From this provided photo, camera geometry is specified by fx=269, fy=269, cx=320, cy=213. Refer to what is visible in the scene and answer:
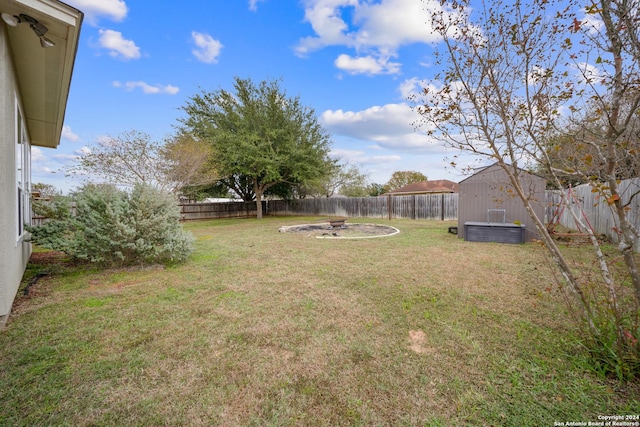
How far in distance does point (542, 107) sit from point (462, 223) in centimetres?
725

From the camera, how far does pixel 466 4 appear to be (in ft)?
8.02

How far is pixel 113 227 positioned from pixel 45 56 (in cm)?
270

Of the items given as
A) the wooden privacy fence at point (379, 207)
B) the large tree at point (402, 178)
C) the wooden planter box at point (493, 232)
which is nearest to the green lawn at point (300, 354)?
the wooden planter box at point (493, 232)

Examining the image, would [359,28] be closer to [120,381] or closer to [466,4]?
[466,4]

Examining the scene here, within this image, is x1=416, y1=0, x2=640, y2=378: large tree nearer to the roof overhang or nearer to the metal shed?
the roof overhang

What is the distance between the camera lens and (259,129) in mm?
16984

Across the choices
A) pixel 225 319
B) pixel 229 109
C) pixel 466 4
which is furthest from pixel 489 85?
pixel 229 109

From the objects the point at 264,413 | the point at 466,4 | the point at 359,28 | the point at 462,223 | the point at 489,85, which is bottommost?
the point at 264,413

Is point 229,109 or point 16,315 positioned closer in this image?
point 16,315

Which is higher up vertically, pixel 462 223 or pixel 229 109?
pixel 229 109

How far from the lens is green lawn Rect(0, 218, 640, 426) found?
1.70 metres

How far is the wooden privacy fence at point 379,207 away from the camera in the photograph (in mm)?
15320

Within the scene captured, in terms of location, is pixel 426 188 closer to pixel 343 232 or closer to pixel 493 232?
pixel 343 232

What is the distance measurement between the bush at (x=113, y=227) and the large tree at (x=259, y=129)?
35.9 feet
